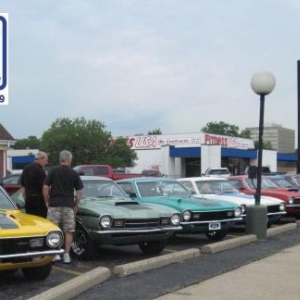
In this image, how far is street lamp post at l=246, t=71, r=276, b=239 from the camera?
1222 centimetres

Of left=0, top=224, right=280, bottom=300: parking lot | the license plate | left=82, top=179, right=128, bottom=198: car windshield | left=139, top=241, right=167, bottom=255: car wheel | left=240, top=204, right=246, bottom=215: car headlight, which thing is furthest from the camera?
left=240, top=204, right=246, bottom=215: car headlight

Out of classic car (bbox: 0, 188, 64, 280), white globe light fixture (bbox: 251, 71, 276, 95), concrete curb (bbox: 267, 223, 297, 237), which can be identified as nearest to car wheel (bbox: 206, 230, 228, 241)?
concrete curb (bbox: 267, 223, 297, 237)

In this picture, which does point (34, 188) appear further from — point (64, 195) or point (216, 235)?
point (216, 235)

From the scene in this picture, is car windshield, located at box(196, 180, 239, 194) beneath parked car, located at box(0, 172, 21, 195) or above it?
above

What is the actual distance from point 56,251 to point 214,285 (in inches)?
83.4

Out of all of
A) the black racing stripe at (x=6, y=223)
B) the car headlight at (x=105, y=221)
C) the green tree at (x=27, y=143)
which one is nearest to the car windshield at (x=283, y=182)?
the car headlight at (x=105, y=221)

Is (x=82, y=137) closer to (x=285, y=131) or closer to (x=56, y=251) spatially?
(x=56, y=251)

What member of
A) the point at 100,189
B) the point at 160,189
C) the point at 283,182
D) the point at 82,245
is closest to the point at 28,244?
the point at 82,245

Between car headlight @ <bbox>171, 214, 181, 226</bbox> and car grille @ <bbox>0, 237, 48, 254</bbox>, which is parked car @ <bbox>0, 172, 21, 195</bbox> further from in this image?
car grille @ <bbox>0, 237, 48, 254</bbox>

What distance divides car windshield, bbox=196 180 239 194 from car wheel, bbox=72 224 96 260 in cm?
509

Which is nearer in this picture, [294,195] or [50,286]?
[50,286]

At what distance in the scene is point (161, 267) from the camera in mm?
8695

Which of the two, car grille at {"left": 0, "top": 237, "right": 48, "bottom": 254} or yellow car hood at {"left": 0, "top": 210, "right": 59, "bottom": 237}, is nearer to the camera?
car grille at {"left": 0, "top": 237, "right": 48, "bottom": 254}

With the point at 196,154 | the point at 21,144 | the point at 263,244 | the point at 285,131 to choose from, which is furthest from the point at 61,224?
the point at 285,131
